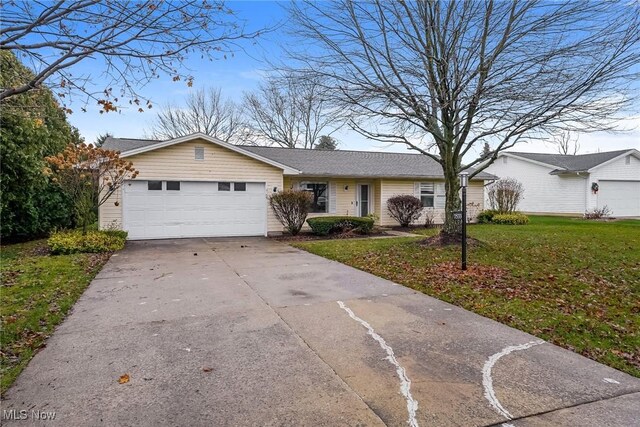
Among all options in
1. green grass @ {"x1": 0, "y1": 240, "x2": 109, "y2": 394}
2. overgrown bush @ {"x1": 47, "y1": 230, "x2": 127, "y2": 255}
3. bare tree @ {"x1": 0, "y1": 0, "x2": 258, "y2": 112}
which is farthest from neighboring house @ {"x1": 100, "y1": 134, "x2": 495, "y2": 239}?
bare tree @ {"x1": 0, "y1": 0, "x2": 258, "y2": 112}

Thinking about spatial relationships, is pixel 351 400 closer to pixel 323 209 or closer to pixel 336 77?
pixel 336 77

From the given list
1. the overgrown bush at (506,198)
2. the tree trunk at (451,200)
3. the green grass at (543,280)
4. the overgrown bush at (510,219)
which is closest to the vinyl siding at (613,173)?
the overgrown bush at (506,198)

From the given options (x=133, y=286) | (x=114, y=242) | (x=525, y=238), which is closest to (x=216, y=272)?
(x=133, y=286)

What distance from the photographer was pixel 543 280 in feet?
22.2

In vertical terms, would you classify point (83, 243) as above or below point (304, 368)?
above

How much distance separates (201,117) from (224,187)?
1635cm

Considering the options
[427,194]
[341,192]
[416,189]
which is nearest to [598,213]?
[427,194]

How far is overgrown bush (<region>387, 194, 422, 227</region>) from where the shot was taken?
16688 millimetres

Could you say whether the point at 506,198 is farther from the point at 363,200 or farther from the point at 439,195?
the point at 363,200

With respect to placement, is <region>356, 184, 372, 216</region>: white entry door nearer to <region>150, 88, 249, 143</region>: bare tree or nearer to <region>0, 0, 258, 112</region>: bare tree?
<region>0, 0, 258, 112</region>: bare tree

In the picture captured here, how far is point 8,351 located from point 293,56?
782 cm

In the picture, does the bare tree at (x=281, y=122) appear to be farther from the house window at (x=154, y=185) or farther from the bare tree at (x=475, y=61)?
the bare tree at (x=475, y=61)

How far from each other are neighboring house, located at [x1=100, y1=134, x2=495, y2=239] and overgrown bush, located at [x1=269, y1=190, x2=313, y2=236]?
0.60 meters

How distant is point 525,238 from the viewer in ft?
39.9
